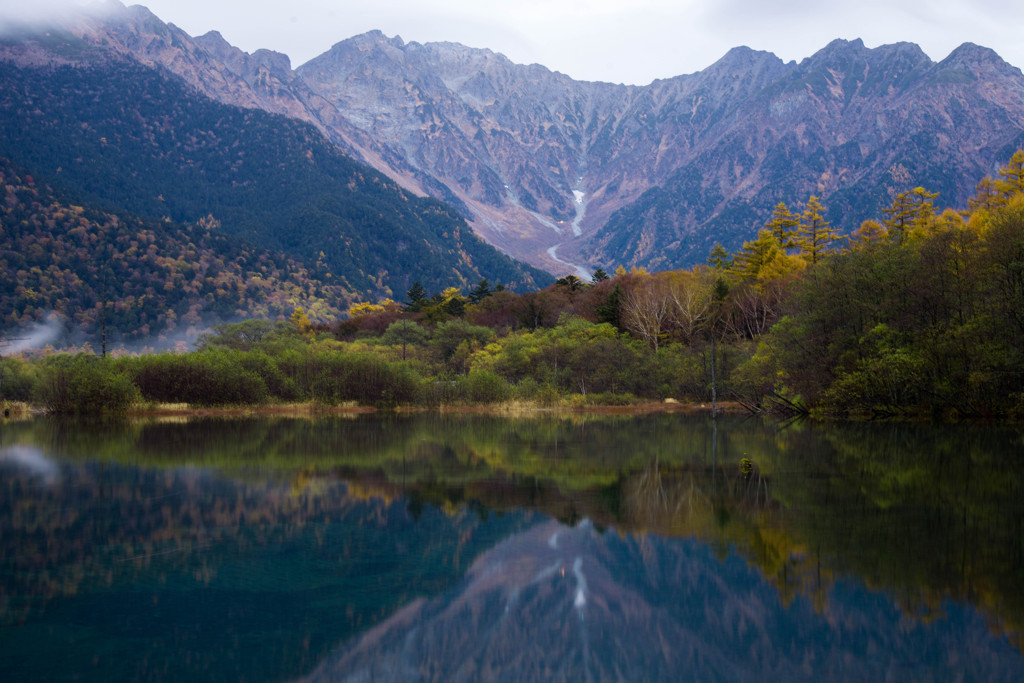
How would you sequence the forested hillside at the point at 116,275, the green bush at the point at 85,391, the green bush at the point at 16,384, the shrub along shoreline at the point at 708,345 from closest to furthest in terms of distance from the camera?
the shrub along shoreline at the point at 708,345 → the green bush at the point at 85,391 → the green bush at the point at 16,384 → the forested hillside at the point at 116,275

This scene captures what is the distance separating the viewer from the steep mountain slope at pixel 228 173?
15625cm

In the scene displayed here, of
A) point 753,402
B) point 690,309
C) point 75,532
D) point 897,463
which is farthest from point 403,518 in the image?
point 690,309

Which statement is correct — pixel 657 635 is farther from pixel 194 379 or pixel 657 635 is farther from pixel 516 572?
pixel 194 379

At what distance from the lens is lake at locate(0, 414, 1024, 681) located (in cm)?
702

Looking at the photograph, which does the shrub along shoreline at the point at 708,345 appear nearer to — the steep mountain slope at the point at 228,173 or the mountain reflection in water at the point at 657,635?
the mountain reflection in water at the point at 657,635

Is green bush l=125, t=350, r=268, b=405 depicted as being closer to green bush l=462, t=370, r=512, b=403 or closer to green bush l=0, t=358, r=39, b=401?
green bush l=0, t=358, r=39, b=401

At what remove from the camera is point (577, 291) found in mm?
80875

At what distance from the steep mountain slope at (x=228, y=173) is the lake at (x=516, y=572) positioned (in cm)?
12828

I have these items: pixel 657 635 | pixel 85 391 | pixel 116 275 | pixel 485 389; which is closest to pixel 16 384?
pixel 85 391

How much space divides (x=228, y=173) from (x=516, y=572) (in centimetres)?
18418

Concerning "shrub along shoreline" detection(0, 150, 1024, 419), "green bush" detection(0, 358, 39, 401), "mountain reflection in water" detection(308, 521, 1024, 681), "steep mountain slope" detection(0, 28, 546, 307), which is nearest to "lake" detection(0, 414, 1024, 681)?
"mountain reflection in water" detection(308, 521, 1024, 681)

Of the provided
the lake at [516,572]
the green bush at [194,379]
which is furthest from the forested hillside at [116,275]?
the lake at [516,572]

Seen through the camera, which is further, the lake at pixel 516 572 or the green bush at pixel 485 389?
the green bush at pixel 485 389

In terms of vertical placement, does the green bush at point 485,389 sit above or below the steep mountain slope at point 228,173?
below
